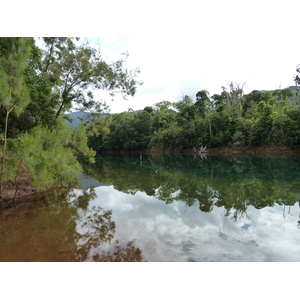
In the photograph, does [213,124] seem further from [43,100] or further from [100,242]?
[100,242]

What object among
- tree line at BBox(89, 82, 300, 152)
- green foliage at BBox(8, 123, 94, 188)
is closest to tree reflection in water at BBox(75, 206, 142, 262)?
green foliage at BBox(8, 123, 94, 188)

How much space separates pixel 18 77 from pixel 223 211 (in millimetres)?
7256

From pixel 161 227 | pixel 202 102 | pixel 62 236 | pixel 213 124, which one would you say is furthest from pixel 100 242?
pixel 202 102

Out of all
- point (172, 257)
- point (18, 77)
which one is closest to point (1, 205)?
point (18, 77)

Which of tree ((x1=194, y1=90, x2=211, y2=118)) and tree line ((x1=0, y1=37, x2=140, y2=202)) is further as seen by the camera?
tree ((x1=194, y1=90, x2=211, y2=118))

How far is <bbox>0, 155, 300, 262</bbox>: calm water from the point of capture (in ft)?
14.4

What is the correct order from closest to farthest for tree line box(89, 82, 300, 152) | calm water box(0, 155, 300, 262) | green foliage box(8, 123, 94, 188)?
calm water box(0, 155, 300, 262) → green foliage box(8, 123, 94, 188) → tree line box(89, 82, 300, 152)

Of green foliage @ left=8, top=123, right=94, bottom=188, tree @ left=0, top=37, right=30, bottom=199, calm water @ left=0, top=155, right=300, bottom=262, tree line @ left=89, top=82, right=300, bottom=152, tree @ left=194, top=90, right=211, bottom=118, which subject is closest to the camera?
calm water @ left=0, top=155, right=300, bottom=262

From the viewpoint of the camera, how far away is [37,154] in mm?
7645

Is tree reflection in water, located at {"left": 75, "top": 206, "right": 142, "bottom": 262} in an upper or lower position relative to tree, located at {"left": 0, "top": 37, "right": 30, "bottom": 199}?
lower

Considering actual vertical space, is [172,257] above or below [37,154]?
below

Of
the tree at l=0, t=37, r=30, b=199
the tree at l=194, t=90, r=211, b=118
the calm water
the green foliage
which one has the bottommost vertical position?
the calm water

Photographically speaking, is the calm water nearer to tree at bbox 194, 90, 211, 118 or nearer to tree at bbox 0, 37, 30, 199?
tree at bbox 0, 37, 30, 199

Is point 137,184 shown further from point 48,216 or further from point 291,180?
point 291,180
